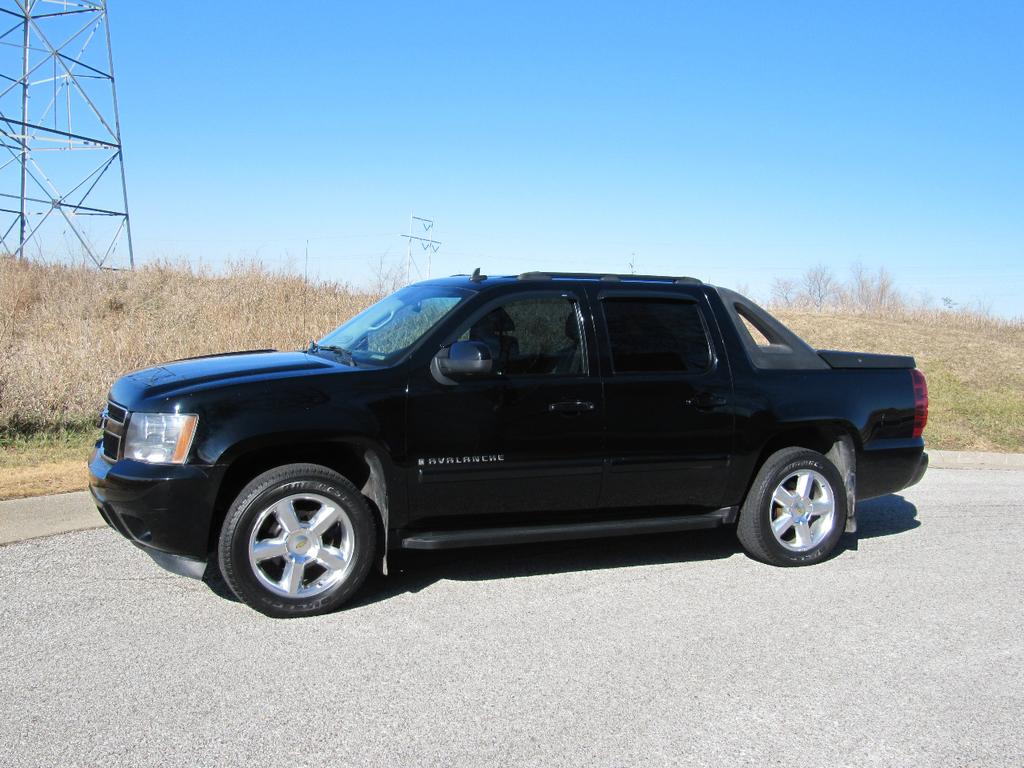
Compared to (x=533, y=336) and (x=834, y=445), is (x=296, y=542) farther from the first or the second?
(x=834, y=445)

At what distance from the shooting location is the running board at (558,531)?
5.28 m

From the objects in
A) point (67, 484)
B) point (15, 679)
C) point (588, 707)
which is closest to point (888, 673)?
point (588, 707)

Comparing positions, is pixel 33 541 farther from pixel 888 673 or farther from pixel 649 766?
pixel 888 673

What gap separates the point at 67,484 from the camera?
7789 millimetres

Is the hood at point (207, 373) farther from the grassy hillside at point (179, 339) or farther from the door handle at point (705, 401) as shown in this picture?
the grassy hillside at point (179, 339)

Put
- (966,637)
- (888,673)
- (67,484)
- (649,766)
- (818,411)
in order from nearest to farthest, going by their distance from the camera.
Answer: (649,766) → (888,673) → (966,637) → (818,411) → (67,484)

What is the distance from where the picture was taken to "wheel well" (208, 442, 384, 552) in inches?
198

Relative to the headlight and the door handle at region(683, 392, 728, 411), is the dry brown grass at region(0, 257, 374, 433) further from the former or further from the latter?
the door handle at region(683, 392, 728, 411)

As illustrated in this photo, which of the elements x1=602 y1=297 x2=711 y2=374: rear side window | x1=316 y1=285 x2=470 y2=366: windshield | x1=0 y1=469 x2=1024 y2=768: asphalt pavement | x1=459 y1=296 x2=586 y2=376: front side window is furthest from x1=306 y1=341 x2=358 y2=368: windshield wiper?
x1=602 y1=297 x2=711 y2=374: rear side window

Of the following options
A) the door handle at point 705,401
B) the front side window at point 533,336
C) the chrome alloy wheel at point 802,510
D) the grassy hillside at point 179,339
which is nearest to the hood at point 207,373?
the front side window at point 533,336

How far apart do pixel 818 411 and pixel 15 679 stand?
5.02m

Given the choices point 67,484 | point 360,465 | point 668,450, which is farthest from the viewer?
point 67,484

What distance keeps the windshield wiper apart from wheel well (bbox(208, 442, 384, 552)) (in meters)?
0.52

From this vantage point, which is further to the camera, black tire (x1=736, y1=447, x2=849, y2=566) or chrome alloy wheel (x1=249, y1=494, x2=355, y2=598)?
black tire (x1=736, y1=447, x2=849, y2=566)
